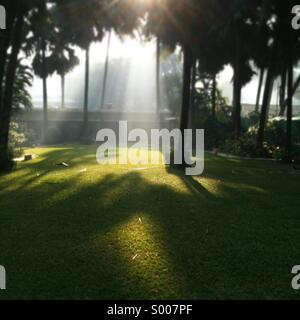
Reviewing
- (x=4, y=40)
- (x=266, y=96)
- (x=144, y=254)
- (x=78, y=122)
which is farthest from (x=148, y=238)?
(x=78, y=122)

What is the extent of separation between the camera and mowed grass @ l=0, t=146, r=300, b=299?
5.05 metres

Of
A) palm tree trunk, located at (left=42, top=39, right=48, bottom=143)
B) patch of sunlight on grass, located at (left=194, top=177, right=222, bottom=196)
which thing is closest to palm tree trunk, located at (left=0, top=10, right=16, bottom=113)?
patch of sunlight on grass, located at (left=194, top=177, right=222, bottom=196)

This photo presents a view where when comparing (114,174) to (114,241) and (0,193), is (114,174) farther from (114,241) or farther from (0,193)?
(114,241)

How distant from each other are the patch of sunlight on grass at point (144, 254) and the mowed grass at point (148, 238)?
2 centimetres

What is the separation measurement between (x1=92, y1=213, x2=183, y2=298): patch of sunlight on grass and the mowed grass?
2cm

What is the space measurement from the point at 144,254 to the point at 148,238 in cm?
77

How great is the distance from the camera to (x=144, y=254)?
6.03 m

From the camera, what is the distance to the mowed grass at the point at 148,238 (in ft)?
16.6

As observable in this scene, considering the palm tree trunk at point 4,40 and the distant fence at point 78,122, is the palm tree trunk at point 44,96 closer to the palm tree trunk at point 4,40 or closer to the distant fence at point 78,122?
the distant fence at point 78,122

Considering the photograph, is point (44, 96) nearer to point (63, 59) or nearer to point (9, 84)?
point (63, 59)

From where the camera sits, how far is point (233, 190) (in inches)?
441
